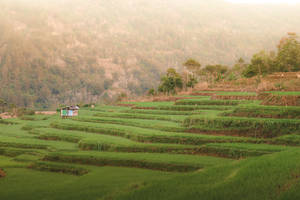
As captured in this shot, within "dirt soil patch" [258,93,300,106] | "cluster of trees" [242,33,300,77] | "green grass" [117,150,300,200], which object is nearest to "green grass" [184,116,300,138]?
"dirt soil patch" [258,93,300,106]

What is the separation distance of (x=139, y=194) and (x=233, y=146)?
25.0 feet

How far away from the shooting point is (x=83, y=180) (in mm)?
10758

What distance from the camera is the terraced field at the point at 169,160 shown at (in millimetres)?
6645

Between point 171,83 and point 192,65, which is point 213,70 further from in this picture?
point 171,83

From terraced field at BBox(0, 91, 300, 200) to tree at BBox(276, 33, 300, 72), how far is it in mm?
20614

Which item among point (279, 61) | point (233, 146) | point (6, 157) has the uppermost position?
point (279, 61)

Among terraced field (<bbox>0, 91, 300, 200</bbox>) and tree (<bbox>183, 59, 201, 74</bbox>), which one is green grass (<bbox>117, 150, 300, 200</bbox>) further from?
tree (<bbox>183, 59, 201, 74</bbox>)

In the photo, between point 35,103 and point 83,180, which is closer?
point 83,180

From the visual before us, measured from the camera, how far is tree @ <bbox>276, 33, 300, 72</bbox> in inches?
1647

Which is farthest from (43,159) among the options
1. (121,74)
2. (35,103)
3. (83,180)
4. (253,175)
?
(121,74)

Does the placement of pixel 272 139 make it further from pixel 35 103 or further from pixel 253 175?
pixel 35 103

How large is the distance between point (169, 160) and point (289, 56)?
34626 mm

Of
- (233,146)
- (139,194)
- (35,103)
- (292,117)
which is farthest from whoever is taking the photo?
(35,103)

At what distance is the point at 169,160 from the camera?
12312mm
